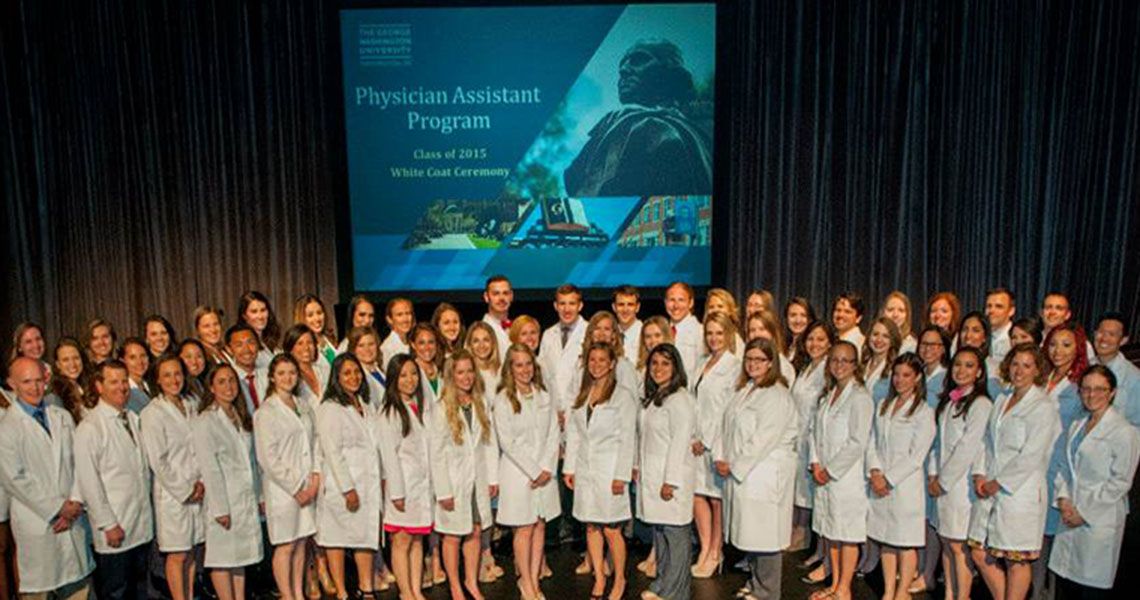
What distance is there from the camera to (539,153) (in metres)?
8.09

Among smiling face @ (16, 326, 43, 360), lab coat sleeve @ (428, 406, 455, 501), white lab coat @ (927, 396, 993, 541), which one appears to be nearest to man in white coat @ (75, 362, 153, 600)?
smiling face @ (16, 326, 43, 360)

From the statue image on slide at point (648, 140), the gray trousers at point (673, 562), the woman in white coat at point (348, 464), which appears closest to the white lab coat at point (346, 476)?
the woman in white coat at point (348, 464)

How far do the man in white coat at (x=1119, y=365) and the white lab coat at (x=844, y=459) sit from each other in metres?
1.46

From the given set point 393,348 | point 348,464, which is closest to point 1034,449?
point 348,464

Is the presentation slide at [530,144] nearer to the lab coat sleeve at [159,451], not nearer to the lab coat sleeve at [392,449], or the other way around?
the lab coat sleeve at [392,449]

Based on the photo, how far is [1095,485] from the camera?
4332 millimetres

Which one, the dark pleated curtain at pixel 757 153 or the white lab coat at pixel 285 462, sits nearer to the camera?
the white lab coat at pixel 285 462

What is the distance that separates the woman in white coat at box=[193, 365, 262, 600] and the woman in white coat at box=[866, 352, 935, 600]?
3057 mm

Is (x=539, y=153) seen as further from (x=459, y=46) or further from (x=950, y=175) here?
(x=950, y=175)

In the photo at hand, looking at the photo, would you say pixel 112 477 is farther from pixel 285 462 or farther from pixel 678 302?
pixel 678 302

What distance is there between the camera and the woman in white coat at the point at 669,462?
15.3 feet

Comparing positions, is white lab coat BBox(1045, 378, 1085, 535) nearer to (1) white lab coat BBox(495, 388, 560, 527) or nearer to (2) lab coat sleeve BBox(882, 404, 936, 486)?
(2) lab coat sleeve BBox(882, 404, 936, 486)

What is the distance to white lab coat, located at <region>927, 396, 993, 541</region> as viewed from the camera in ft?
14.7

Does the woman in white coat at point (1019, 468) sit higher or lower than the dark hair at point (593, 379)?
lower
